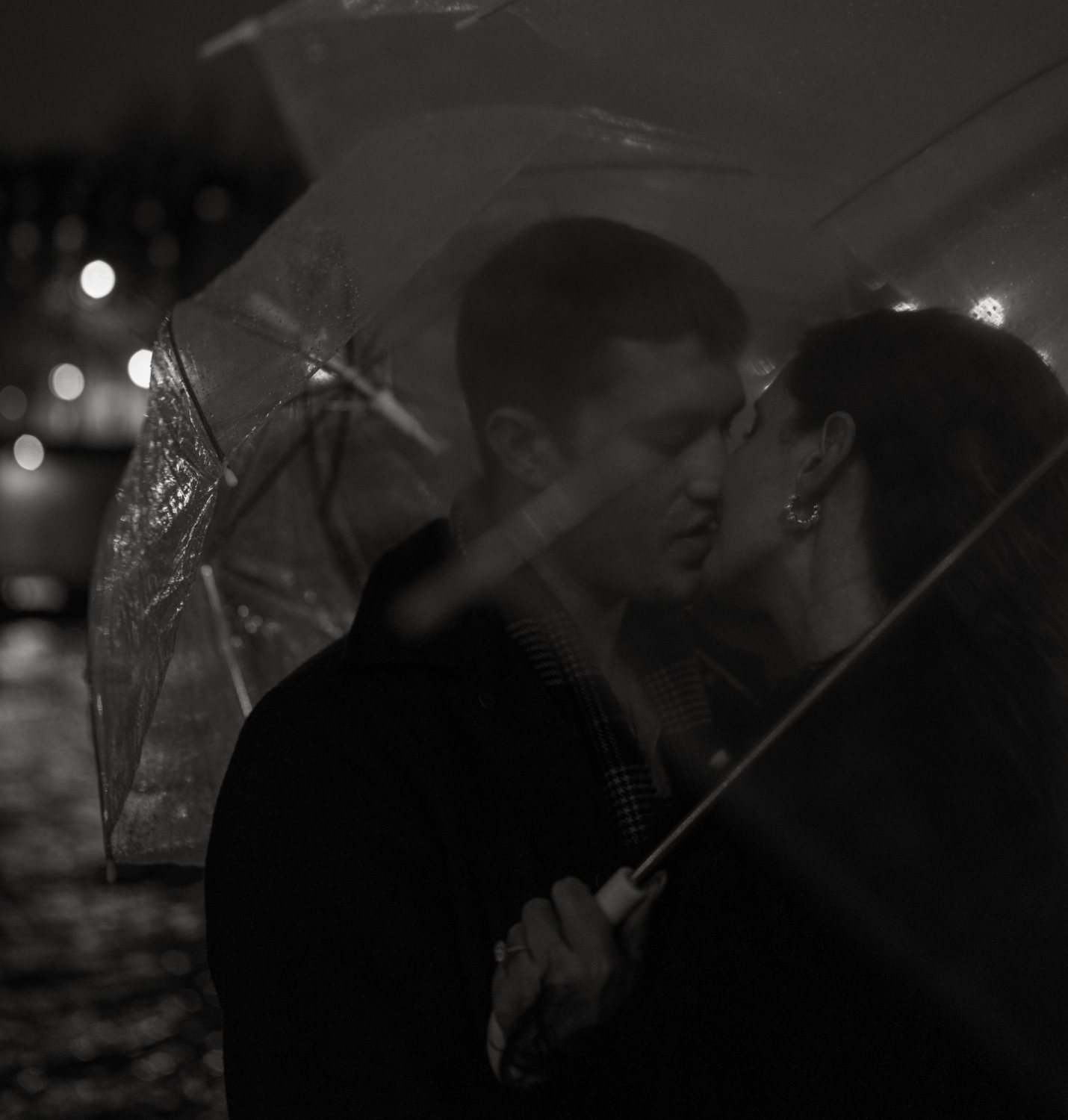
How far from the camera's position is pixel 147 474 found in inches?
88.4

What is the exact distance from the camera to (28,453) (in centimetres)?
2127

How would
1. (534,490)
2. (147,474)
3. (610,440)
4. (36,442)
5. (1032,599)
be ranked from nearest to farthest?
(1032,599) → (610,440) → (534,490) → (147,474) → (36,442)

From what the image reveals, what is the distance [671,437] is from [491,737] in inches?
18.3

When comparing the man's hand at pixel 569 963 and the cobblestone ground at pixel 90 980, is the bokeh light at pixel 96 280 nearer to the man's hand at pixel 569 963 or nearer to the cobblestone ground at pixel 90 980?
the cobblestone ground at pixel 90 980

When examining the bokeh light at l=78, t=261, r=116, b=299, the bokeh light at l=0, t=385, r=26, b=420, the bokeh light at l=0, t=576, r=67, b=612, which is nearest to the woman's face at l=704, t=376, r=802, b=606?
the bokeh light at l=78, t=261, r=116, b=299

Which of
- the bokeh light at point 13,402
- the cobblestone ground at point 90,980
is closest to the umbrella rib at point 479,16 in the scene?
the cobblestone ground at point 90,980

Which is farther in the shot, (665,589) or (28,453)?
(28,453)

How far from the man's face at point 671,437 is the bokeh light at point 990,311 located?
0.28 m

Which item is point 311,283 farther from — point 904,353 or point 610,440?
point 904,353

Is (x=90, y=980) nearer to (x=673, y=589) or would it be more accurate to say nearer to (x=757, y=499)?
(x=673, y=589)

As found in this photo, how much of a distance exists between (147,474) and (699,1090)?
1152mm

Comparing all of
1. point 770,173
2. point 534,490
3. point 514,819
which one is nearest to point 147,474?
point 534,490

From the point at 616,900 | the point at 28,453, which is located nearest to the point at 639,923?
the point at 616,900

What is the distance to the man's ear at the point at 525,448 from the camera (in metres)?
1.93
